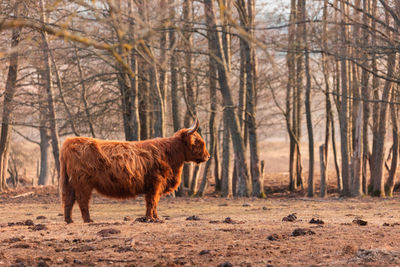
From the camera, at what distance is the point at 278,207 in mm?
16188

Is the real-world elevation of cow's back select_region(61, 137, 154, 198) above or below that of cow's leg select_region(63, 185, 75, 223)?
above

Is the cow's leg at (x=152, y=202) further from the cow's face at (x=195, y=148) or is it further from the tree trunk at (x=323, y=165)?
the tree trunk at (x=323, y=165)

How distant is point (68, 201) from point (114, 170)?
3.82 ft

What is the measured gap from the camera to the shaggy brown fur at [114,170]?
10828mm

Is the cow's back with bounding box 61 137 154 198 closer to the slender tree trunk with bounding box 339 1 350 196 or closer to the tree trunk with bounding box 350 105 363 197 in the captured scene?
the slender tree trunk with bounding box 339 1 350 196

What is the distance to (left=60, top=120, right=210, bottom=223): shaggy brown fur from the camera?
1083 cm

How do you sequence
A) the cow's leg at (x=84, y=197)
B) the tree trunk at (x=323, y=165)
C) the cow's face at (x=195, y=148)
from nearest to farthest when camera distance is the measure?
the cow's leg at (x=84, y=197) < the cow's face at (x=195, y=148) < the tree trunk at (x=323, y=165)

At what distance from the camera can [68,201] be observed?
11.2 metres

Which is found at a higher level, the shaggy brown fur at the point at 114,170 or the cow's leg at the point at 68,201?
the shaggy brown fur at the point at 114,170

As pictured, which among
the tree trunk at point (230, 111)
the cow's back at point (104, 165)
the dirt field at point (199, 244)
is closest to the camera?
the dirt field at point (199, 244)

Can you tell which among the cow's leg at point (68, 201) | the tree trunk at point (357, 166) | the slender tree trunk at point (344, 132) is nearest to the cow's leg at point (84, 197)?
the cow's leg at point (68, 201)

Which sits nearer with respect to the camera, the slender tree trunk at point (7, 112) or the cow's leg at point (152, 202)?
the cow's leg at point (152, 202)

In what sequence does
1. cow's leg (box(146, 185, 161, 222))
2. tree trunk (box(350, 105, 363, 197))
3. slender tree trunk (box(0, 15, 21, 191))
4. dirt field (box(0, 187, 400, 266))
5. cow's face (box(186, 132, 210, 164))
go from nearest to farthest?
dirt field (box(0, 187, 400, 266))
cow's leg (box(146, 185, 161, 222))
cow's face (box(186, 132, 210, 164))
tree trunk (box(350, 105, 363, 197))
slender tree trunk (box(0, 15, 21, 191))

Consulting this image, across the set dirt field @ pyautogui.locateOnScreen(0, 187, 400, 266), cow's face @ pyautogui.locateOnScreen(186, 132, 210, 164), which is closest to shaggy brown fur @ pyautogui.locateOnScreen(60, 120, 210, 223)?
cow's face @ pyautogui.locateOnScreen(186, 132, 210, 164)
